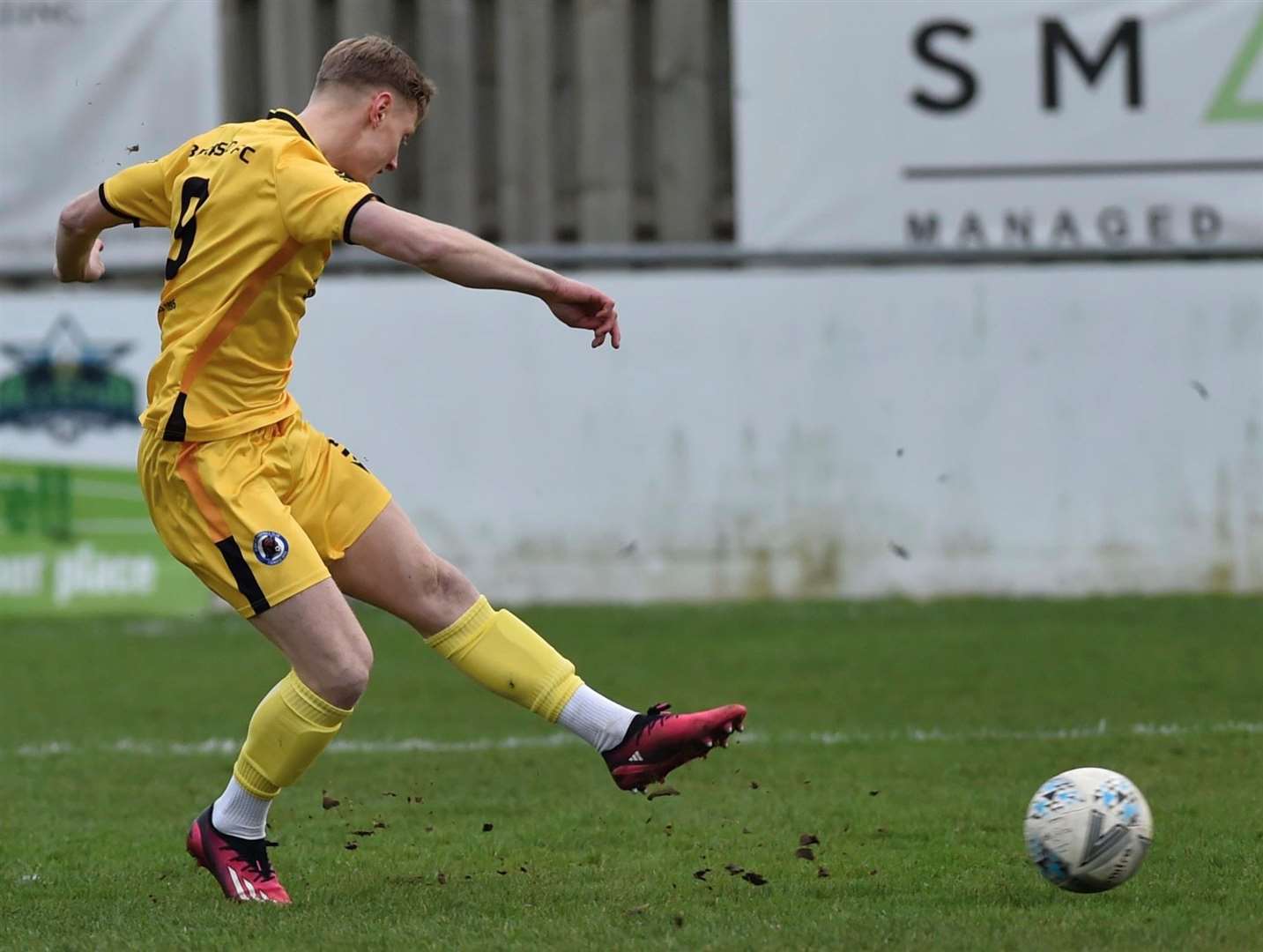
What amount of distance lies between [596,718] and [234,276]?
4.62 feet

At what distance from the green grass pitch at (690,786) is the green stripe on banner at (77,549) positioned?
23 centimetres

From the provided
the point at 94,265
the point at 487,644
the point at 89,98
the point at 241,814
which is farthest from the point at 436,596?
the point at 89,98

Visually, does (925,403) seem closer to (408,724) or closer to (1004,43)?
(1004,43)

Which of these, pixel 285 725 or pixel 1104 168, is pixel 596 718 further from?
pixel 1104 168

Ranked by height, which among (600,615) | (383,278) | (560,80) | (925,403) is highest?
(560,80)

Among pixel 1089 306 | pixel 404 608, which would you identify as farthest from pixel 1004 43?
pixel 404 608

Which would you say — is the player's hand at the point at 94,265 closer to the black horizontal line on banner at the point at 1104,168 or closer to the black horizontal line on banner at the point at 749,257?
the black horizontal line on banner at the point at 749,257

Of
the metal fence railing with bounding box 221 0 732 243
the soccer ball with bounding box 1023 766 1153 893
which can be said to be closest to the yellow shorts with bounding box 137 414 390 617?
the soccer ball with bounding box 1023 766 1153 893

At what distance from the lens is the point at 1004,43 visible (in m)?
11.8

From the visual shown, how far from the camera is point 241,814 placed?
5082 mm

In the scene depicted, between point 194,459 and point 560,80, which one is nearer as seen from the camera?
point 194,459

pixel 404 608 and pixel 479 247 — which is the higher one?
pixel 479 247

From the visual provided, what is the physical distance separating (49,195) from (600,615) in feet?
13.6

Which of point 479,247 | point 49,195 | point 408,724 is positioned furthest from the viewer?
point 49,195
